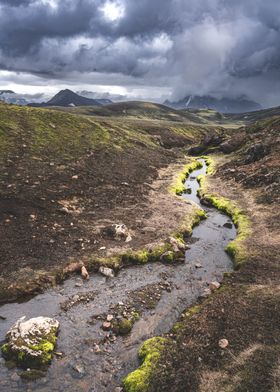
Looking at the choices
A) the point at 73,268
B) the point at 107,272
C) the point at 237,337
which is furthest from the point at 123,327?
the point at 73,268

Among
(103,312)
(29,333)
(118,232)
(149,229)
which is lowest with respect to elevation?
(103,312)

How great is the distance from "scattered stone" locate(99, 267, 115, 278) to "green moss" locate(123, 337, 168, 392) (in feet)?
31.2

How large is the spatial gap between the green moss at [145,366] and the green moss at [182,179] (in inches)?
1578

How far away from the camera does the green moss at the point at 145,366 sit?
64.3 feet

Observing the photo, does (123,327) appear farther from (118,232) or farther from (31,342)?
(118,232)

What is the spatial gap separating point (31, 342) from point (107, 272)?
430 inches

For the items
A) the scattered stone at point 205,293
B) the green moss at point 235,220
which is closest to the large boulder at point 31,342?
the scattered stone at point 205,293

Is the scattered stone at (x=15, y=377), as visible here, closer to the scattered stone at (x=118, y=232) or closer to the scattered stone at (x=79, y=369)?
the scattered stone at (x=79, y=369)

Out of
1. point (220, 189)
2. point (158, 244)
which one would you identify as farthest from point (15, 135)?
point (158, 244)

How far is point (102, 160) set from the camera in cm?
7294

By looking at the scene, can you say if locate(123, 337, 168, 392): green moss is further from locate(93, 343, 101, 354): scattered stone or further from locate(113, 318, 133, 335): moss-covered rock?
locate(93, 343, 101, 354): scattered stone

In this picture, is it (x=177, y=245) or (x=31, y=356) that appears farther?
(x=177, y=245)

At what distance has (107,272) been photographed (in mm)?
32344

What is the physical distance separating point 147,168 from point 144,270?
44510mm
